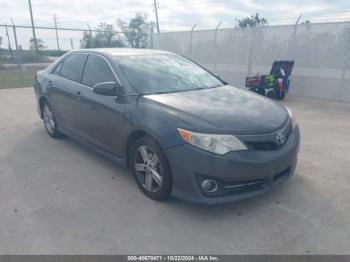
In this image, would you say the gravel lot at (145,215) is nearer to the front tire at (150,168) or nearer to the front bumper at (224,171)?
the front tire at (150,168)

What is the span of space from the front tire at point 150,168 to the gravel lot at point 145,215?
0.45ft


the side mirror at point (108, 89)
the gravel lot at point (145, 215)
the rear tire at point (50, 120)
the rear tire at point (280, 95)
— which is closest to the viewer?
the gravel lot at point (145, 215)

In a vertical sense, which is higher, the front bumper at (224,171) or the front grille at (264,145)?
the front grille at (264,145)

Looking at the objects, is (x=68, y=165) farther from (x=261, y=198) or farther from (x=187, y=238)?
(x=261, y=198)

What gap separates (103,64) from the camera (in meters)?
3.79

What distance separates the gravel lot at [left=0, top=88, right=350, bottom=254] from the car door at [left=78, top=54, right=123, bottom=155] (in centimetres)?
44

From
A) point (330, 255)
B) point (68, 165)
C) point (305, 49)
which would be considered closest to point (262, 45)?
point (305, 49)

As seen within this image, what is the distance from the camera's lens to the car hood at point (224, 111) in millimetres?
2670

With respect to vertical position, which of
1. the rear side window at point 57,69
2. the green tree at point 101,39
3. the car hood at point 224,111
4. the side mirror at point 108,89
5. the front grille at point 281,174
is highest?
the green tree at point 101,39

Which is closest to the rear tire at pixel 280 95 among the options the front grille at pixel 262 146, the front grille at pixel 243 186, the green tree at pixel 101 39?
the front grille at pixel 262 146

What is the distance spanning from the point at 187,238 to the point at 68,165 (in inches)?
87.5

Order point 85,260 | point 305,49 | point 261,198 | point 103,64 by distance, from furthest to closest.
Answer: point 305,49, point 103,64, point 261,198, point 85,260

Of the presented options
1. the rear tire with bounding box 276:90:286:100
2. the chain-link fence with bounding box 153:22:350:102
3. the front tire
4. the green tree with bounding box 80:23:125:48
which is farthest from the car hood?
the green tree with bounding box 80:23:125:48

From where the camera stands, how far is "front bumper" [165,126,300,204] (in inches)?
101
